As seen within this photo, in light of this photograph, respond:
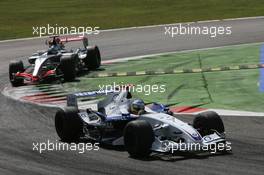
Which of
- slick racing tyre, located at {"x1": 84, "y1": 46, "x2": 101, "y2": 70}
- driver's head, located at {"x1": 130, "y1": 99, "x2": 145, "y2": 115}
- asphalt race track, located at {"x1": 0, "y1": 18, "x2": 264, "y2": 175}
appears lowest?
slick racing tyre, located at {"x1": 84, "y1": 46, "x2": 101, "y2": 70}

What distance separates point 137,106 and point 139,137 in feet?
4.49

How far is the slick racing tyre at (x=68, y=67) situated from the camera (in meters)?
23.7

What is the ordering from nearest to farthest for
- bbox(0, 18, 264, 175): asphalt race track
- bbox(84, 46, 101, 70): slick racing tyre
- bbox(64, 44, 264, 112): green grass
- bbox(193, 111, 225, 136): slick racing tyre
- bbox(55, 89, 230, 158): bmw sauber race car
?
bbox(0, 18, 264, 175): asphalt race track → bbox(55, 89, 230, 158): bmw sauber race car → bbox(193, 111, 225, 136): slick racing tyre → bbox(64, 44, 264, 112): green grass → bbox(84, 46, 101, 70): slick racing tyre

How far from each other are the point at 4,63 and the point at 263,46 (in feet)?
35.6

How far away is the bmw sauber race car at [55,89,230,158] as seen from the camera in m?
12.5

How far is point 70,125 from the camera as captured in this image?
14.3m

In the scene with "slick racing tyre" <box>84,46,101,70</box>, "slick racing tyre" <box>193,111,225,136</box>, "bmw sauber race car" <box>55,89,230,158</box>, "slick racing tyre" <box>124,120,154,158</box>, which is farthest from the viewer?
"slick racing tyre" <box>84,46,101,70</box>

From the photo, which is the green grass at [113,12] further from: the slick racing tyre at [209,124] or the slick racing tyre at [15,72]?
the slick racing tyre at [209,124]

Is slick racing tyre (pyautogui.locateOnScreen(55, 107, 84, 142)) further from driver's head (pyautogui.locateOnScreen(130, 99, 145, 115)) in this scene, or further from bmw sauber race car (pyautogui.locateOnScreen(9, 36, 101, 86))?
bmw sauber race car (pyautogui.locateOnScreen(9, 36, 101, 86))

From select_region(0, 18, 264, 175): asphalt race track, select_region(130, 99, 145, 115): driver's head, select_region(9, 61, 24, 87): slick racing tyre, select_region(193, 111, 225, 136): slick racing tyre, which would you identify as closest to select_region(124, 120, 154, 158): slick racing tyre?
select_region(0, 18, 264, 175): asphalt race track

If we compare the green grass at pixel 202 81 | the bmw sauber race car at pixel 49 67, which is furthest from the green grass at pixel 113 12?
the bmw sauber race car at pixel 49 67

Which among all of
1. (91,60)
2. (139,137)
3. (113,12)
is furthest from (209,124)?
(113,12)

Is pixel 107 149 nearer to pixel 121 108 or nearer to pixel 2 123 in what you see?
pixel 121 108

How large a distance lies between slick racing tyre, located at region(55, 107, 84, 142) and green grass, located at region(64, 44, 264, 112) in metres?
4.28
